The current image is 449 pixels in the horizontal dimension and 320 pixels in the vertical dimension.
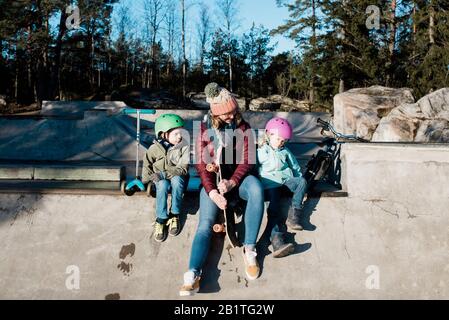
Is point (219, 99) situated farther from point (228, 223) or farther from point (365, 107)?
point (365, 107)

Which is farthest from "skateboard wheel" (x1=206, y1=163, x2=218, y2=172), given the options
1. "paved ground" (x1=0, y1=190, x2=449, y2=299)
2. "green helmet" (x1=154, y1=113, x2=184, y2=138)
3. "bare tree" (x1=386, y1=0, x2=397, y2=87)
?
"bare tree" (x1=386, y1=0, x2=397, y2=87)

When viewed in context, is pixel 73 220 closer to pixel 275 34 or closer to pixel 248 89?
pixel 275 34

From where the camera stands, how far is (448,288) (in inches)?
136

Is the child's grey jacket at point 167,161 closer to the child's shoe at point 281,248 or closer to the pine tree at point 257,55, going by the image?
the child's shoe at point 281,248

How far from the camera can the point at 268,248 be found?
3.69 metres

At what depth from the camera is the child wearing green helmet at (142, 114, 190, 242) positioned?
144 inches

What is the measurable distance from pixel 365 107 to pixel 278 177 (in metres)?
15.5

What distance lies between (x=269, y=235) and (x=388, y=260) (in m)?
1.03

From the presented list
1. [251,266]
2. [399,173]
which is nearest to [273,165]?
[251,266]

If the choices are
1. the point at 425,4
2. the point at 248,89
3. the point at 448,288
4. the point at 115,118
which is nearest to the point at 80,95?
the point at 248,89

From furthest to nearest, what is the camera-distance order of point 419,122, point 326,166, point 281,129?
point 419,122
point 326,166
point 281,129

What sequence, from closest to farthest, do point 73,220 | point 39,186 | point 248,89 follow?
point 73,220 → point 39,186 → point 248,89

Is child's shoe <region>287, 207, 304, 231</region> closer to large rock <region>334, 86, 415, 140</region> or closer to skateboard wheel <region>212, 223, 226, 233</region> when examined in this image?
skateboard wheel <region>212, 223, 226, 233</region>

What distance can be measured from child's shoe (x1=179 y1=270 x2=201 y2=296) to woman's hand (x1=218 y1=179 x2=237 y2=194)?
0.70 meters
